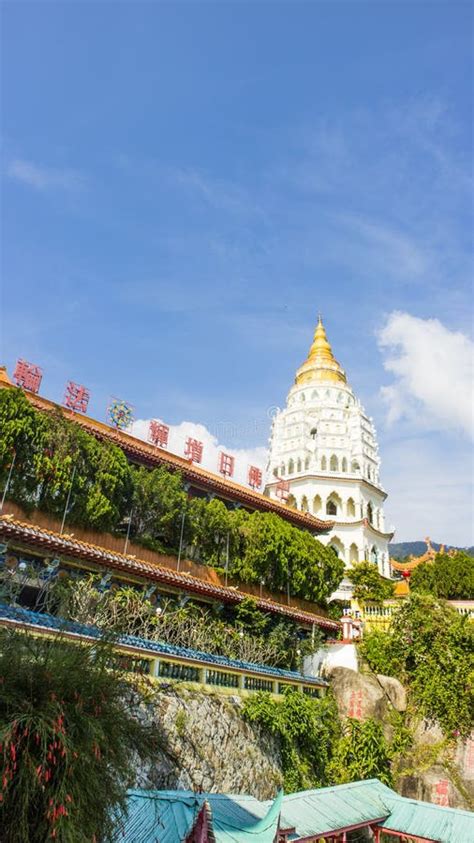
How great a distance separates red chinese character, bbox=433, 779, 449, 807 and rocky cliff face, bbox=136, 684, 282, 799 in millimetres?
5536

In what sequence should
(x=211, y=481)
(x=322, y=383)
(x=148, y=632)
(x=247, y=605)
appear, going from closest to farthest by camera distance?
(x=148, y=632), (x=247, y=605), (x=211, y=481), (x=322, y=383)

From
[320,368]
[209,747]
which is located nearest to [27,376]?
[209,747]

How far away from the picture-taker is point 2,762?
A: 6828mm

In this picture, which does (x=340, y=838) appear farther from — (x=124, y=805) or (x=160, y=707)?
(x=124, y=805)

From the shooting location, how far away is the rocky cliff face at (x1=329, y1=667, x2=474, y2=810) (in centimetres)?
2048

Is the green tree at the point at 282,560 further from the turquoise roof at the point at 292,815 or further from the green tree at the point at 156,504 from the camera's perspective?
the turquoise roof at the point at 292,815

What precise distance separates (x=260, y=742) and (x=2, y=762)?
13211 millimetres

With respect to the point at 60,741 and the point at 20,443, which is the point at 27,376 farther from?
the point at 60,741

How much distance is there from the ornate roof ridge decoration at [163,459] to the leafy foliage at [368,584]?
4.46 metres

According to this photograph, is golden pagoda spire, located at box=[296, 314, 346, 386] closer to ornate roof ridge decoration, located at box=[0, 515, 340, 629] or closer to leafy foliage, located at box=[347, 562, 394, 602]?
leafy foliage, located at box=[347, 562, 394, 602]

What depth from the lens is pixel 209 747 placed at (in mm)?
16594

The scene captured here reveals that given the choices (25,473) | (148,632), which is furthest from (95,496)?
(148,632)

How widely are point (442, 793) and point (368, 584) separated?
581 inches

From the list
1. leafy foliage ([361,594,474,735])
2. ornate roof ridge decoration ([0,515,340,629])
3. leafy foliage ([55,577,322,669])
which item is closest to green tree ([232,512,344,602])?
ornate roof ridge decoration ([0,515,340,629])
